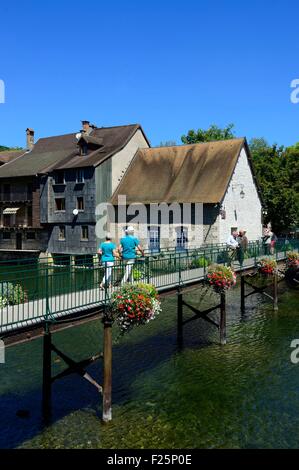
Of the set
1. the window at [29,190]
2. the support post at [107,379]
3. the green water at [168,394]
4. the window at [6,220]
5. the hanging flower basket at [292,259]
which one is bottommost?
the green water at [168,394]

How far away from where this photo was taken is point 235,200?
34.2 meters

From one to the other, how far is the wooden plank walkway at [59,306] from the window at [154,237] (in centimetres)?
1830

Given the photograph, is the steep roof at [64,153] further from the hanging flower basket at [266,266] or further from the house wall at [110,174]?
the hanging flower basket at [266,266]

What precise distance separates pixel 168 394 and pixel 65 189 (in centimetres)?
2855

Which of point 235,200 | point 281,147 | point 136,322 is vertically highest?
point 281,147

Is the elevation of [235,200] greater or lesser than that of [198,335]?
greater

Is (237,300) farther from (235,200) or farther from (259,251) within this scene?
(235,200)

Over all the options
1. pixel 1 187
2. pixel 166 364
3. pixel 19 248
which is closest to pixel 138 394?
pixel 166 364

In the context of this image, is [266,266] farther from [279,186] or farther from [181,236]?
[279,186]

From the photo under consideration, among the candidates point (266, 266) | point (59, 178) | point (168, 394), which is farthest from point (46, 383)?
point (59, 178)

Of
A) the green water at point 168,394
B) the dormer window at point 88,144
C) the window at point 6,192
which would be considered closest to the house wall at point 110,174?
the dormer window at point 88,144

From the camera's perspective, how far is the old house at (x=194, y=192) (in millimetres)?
32375

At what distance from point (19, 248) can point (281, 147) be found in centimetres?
2576

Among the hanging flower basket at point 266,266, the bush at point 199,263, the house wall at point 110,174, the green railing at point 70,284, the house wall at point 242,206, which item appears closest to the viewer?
the green railing at point 70,284
